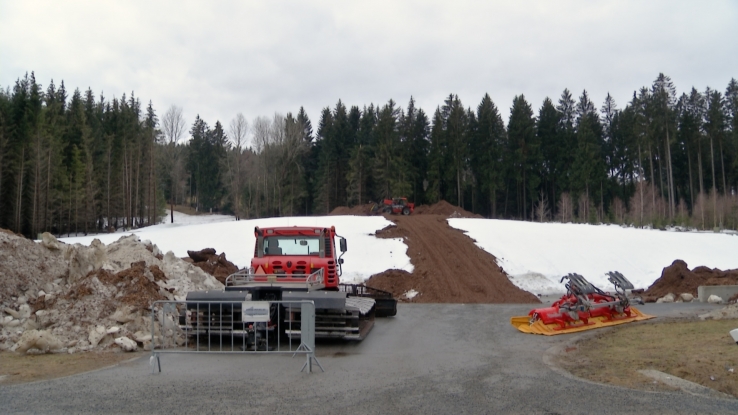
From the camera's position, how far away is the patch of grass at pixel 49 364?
8735 mm

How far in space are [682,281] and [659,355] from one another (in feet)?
52.2

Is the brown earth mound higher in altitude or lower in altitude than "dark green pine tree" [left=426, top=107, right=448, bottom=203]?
lower

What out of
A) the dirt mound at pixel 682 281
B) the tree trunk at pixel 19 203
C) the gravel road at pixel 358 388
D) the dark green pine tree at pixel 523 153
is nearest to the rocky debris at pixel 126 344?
the gravel road at pixel 358 388

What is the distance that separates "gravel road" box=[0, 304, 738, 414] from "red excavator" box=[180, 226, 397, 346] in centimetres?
66

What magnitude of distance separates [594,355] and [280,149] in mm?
67285

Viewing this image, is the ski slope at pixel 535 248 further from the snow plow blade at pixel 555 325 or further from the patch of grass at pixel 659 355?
the patch of grass at pixel 659 355

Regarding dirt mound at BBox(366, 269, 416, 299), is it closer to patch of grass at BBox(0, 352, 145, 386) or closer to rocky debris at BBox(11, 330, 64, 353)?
patch of grass at BBox(0, 352, 145, 386)

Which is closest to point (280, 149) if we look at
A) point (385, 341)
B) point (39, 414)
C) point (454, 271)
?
point (454, 271)

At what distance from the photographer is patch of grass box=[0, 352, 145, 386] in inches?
A: 344

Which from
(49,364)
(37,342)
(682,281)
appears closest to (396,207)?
(682,281)

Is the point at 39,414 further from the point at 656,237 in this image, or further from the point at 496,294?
the point at 656,237

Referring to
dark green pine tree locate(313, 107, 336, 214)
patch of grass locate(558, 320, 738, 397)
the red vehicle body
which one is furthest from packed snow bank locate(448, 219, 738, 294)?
dark green pine tree locate(313, 107, 336, 214)

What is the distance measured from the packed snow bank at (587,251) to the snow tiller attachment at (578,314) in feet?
35.0

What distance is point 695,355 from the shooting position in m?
9.37
